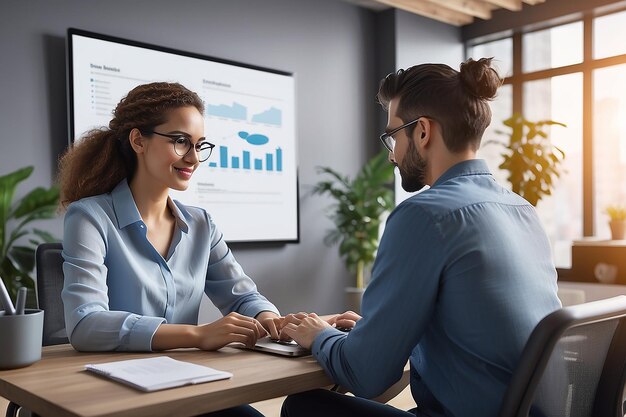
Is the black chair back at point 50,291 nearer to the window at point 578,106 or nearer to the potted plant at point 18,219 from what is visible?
the potted plant at point 18,219

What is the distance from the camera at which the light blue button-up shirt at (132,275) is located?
1.46m

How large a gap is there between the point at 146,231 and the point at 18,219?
197cm

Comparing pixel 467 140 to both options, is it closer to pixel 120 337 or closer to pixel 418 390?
pixel 418 390

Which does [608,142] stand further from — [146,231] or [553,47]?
[146,231]

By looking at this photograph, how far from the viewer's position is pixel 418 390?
132 cm

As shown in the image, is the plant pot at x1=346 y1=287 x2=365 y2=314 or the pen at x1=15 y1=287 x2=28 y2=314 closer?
the pen at x1=15 y1=287 x2=28 y2=314

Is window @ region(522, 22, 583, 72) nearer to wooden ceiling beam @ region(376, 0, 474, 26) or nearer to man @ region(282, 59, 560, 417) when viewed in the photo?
wooden ceiling beam @ region(376, 0, 474, 26)

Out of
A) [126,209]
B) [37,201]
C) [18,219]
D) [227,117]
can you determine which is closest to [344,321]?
[126,209]

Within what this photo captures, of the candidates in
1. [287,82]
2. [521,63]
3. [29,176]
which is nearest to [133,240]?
[29,176]

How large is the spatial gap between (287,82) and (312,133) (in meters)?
0.46

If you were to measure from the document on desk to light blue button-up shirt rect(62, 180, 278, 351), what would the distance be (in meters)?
0.16

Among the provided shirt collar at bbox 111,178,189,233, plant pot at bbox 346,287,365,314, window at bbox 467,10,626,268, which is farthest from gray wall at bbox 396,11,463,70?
shirt collar at bbox 111,178,189,233

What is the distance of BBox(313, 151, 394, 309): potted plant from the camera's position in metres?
4.75

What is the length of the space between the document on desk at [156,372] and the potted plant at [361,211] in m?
3.49
